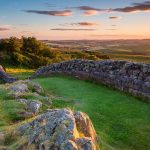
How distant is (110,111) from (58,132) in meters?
7.06

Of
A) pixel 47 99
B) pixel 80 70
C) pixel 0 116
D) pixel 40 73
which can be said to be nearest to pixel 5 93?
pixel 47 99

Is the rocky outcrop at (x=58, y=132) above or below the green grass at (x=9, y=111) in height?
above

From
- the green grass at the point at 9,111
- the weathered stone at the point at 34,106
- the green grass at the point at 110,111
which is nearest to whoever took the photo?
the green grass at the point at 9,111

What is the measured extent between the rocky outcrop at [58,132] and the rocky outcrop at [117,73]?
887 centimetres

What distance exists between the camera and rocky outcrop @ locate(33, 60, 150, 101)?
1767 cm

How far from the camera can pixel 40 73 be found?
30.6 m

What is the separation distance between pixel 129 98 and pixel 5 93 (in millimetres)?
6148

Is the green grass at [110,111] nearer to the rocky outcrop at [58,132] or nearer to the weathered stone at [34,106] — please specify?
the rocky outcrop at [58,132]

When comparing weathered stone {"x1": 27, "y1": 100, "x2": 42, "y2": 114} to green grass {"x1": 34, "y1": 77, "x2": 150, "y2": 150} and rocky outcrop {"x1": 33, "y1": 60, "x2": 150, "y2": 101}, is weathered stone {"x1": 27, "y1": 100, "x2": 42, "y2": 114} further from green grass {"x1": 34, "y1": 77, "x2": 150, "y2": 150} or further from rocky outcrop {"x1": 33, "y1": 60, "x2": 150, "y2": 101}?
rocky outcrop {"x1": 33, "y1": 60, "x2": 150, "y2": 101}

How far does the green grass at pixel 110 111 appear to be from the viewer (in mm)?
11422

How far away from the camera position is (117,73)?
20.0 meters

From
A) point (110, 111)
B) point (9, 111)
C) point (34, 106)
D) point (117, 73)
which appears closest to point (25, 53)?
point (117, 73)

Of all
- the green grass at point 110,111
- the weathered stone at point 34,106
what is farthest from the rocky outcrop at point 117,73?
the weathered stone at point 34,106

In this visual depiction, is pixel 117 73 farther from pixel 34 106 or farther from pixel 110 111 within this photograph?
pixel 34 106
